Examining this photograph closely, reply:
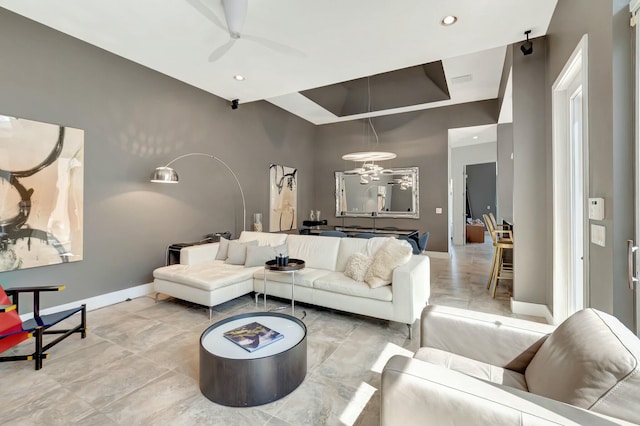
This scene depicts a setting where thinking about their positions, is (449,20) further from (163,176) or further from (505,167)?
(505,167)

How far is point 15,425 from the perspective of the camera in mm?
1729

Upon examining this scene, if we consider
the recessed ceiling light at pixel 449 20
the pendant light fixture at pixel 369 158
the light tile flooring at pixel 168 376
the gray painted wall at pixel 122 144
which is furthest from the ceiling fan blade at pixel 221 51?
the light tile flooring at pixel 168 376

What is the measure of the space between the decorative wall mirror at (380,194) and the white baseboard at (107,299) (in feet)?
16.2

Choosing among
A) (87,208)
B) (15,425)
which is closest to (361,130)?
(87,208)

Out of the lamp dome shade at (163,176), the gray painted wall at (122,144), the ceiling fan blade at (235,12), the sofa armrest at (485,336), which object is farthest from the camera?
the lamp dome shade at (163,176)

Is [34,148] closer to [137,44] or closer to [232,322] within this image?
[137,44]

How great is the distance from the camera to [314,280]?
3.41 meters

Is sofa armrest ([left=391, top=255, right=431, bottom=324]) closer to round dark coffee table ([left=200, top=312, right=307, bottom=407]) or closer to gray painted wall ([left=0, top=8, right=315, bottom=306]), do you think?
round dark coffee table ([left=200, top=312, right=307, bottom=407])

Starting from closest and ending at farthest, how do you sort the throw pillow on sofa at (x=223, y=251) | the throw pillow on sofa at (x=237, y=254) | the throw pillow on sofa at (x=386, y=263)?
the throw pillow on sofa at (x=386, y=263), the throw pillow on sofa at (x=237, y=254), the throw pillow on sofa at (x=223, y=251)

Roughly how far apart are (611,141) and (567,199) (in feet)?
4.77

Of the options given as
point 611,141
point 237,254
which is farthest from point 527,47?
point 237,254

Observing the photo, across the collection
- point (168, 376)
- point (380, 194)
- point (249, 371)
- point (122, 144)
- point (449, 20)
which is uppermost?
point (449, 20)

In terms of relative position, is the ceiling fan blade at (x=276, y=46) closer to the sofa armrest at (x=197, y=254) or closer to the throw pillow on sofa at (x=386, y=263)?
the throw pillow on sofa at (x=386, y=263)

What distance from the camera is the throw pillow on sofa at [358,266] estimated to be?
3262 millimetres
